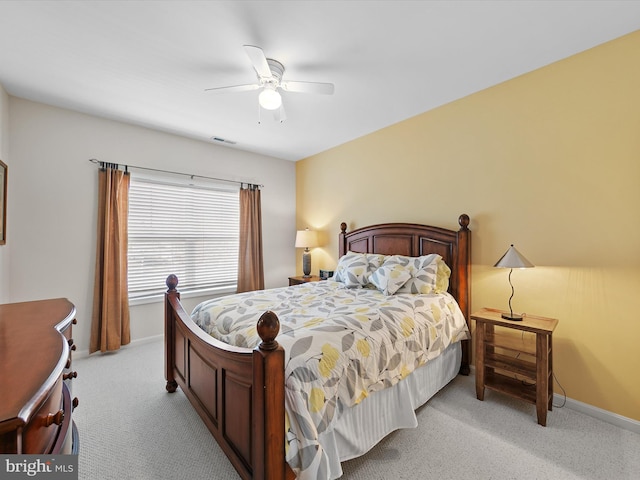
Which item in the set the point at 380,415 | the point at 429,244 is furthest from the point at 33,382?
the point at 429,244

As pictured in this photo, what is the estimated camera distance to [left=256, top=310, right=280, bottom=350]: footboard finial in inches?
47.3

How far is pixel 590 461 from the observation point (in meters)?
1.67

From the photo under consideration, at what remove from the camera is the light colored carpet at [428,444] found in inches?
63.0

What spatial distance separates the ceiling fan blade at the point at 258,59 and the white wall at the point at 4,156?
2.47m

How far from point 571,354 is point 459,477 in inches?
55.5

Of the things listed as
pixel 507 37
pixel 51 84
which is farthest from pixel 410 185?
pixel 51 84

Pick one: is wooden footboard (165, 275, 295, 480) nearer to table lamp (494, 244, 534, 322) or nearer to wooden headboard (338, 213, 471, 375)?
table lamp (494, 244, 534, 322)

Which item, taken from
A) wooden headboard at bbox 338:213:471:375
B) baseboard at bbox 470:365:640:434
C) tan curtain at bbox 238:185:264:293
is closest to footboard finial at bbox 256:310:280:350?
wooden headboard at bbox 338:213:471:375

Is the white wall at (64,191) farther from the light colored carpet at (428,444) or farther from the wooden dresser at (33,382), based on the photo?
the wooden dresser at (33,382)

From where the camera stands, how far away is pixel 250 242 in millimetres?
4316

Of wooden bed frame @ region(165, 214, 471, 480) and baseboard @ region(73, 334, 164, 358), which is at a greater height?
wooden bed frame @ region(165, 214, 471, 480)

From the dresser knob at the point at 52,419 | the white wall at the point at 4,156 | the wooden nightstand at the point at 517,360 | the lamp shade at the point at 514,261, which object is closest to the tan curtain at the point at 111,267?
the white wall at the point at 4,156

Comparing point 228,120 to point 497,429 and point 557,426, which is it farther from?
point 557,426

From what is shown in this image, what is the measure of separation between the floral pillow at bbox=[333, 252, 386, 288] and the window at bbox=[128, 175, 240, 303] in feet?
6.28
